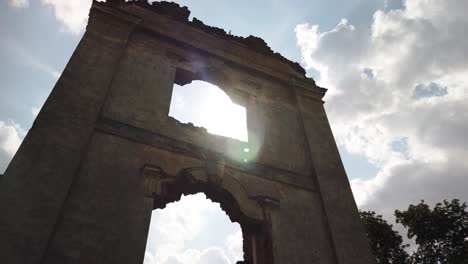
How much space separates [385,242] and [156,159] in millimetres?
14842

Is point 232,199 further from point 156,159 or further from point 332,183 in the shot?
point 332,183

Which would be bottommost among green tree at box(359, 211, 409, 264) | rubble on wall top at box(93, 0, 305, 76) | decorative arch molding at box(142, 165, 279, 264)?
decorative arch molding at box(142, 165, 279, 264)

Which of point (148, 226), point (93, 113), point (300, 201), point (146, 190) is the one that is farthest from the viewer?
point (300, 201)

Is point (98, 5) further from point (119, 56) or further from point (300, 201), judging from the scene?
point (300, 201)

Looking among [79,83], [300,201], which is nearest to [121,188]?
[79,83]

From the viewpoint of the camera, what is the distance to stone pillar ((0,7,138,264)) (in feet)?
12.4

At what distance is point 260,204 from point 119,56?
153 inches

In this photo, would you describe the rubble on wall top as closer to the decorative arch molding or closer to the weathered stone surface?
the weathered stone surface

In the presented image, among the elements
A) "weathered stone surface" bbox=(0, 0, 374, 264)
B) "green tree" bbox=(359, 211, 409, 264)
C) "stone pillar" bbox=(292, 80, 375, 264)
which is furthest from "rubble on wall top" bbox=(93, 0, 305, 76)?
"green tree" bbox=(359, 211, 409, 264)

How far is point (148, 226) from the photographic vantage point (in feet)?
15.0

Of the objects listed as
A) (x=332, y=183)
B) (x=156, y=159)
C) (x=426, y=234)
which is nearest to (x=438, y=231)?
(x=426, y=234)

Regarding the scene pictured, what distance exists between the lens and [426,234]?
15961mm

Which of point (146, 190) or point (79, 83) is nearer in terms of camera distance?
point (146, 190)

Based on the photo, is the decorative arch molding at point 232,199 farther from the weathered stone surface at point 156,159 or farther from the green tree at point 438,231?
the green tree at point 438,231
